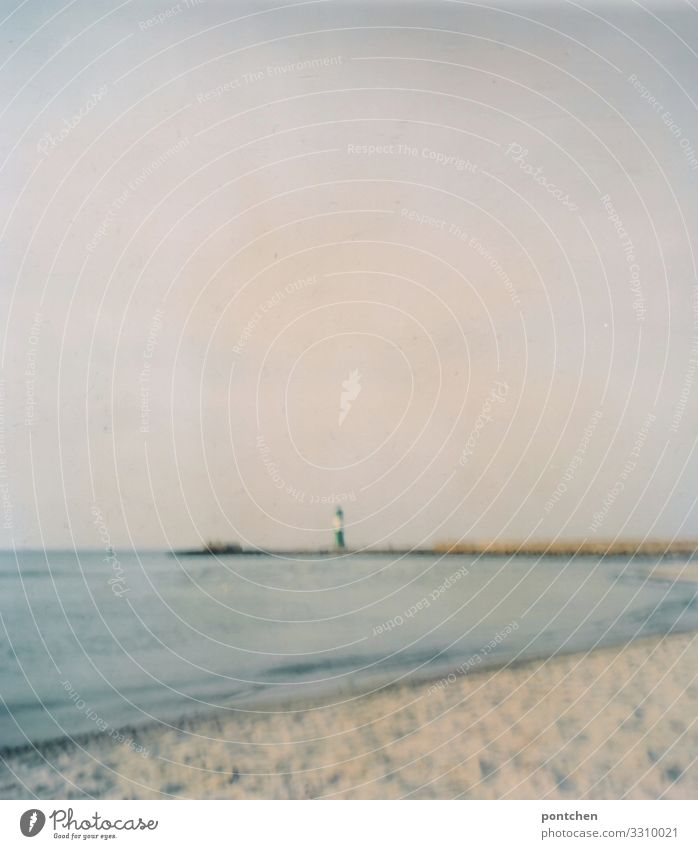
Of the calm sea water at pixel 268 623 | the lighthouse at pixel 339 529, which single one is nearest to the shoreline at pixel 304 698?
the calm sea water at pixel 268 623

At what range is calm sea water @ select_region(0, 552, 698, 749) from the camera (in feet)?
3.15

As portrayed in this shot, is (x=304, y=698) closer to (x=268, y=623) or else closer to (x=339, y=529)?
(x=268, y=623)

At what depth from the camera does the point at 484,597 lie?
3.21ft

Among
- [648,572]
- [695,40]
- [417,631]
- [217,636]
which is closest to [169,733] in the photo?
[217,636]

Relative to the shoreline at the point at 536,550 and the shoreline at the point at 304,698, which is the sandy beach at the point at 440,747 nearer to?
the shoreline at the point at 304,698

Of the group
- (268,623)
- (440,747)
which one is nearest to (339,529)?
(268,623)

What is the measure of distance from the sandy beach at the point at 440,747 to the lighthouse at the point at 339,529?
0.18 meters

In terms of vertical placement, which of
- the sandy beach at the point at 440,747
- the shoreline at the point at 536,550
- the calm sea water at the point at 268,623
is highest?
the shoreline at the point at 536,550

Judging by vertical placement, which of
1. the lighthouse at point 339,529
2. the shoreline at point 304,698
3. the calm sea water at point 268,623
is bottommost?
the shoreline at point 304,698

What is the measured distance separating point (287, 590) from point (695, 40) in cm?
80

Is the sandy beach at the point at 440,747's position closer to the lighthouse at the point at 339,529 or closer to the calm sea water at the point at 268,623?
the calm sea water at the point at 268,623

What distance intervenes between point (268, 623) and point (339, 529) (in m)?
0.14

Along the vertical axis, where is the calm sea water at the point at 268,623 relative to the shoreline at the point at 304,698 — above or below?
above

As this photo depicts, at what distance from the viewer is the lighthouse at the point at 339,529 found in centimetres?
98
